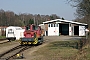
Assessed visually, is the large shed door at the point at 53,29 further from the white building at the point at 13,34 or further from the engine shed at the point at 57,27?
the white building at the point at 13,34

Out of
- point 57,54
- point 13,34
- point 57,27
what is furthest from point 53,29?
point 57,54

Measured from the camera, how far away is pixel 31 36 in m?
31.3

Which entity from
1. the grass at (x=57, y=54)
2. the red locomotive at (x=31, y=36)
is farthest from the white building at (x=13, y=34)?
the grass at (x=57, y=54)

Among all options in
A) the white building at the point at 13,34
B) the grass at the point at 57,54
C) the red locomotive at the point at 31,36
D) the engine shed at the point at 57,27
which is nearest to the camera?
the grass at the point at 57,54

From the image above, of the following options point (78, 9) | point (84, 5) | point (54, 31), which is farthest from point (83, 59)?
point (54, 31)

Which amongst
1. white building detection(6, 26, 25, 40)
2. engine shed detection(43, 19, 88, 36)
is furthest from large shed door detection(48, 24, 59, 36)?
white building detection(6, 26, 25, 40)

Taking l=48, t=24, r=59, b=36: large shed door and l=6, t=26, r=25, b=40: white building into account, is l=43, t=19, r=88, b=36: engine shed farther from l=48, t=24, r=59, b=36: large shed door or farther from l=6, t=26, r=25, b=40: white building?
l=6, t=26, r=25, b=40: white building

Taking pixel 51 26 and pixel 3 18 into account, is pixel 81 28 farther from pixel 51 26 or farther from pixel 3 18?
pixel 3 18

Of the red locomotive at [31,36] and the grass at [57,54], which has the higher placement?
the red locomotive at [31,36]

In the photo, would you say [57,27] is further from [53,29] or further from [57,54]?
[57,54]

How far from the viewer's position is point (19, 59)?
16.5m

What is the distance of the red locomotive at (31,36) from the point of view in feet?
99.7

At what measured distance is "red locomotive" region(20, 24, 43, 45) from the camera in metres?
30.4

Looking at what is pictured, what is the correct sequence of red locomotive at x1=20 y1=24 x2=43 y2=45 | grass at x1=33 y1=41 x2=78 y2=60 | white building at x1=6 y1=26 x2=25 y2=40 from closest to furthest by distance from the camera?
grass at x1=33 y1=41 x2=78 y2=60
red locomotive at x1=20 y1=24 x2=43 y2=45
white building at x1=6 y1=26 x2=25 y2=40
